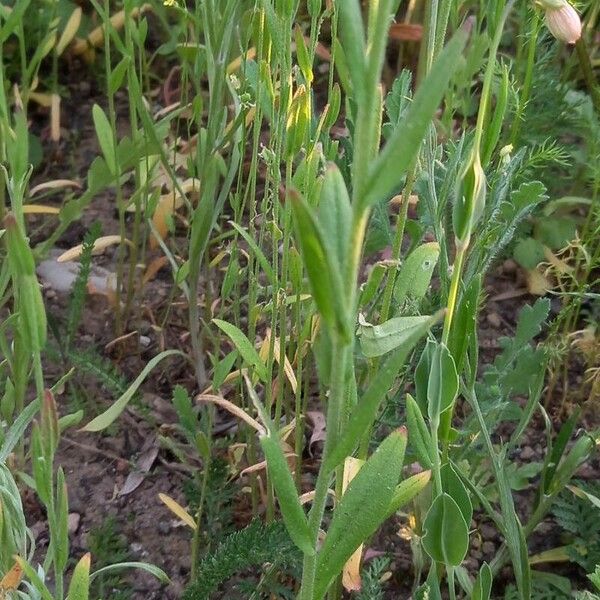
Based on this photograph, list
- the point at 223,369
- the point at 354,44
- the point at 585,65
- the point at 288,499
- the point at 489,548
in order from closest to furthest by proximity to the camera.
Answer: the point at 354,44 → the point at 288,499 → the point at 223,369 → the point at 489,548 → the point at 585,65

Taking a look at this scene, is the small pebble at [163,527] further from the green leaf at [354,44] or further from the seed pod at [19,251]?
the green leaf at [354,44]

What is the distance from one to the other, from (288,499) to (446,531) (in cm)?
17

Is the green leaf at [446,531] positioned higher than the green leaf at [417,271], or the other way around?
the green leaf at [417,271]

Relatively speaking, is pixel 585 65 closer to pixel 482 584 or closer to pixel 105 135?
pixel 105 135

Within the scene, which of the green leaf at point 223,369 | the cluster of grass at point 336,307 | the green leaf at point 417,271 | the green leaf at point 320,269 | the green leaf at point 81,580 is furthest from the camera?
the green leaf at point 223,369

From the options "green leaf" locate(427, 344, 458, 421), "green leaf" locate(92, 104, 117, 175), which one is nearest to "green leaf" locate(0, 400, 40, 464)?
"green leaf" locate(427, 344, 458, 421)

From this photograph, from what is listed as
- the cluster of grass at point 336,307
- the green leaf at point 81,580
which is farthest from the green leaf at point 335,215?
the green leaf at point 81,580

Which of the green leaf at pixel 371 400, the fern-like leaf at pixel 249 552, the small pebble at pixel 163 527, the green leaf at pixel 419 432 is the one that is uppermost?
the green leaf at pixel 371 400

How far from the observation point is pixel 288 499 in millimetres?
635

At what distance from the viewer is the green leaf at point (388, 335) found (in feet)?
2.42

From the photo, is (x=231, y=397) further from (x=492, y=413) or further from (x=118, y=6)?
(x=118, y=6)

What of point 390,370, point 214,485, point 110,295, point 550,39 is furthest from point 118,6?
point 390,370

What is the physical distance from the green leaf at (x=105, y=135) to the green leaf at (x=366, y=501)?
0.69m

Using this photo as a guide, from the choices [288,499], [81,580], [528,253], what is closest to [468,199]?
[288,499]
